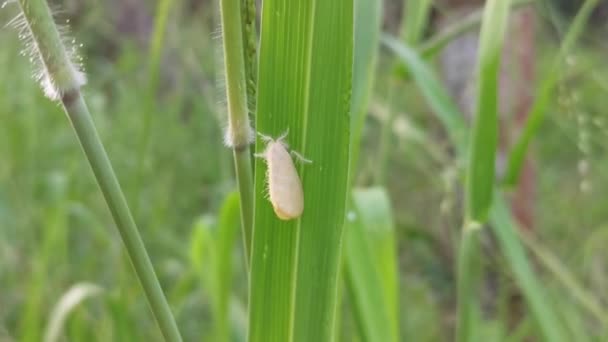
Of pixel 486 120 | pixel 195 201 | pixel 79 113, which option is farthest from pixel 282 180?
pixel 195 201

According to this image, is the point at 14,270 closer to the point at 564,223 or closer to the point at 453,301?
the point at 453,301

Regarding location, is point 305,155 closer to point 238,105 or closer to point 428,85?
point 238,105

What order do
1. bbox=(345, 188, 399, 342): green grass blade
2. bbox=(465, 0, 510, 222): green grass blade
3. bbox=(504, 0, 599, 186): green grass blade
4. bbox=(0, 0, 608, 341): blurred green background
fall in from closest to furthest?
bbox=(465, 0, 510, 222): green grass blade, bbox=(345, 188, 399, 342): green grass blade, bbox=(504, 0, 599, 186): green grass blade, bbox=(0, 0, 608, 341): blurred green background

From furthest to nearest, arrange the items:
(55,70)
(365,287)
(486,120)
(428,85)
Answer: (428,85) < (365,287) < (486,120) < (55,70)

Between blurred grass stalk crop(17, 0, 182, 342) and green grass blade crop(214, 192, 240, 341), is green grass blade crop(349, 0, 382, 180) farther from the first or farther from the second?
blurred grass stalk crop(17, 0, 182, 342)

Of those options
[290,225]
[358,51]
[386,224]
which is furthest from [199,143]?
[290,225]

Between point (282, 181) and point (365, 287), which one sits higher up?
point (365, 287)

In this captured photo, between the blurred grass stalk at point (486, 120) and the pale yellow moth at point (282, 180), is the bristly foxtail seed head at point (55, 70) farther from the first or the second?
the blurred grass stalk at point (486, 120)

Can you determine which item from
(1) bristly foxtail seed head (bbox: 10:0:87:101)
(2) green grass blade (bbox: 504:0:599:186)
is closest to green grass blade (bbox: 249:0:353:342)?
(1) bristly foxtail seed head (bbox: 10:0:87:101)
